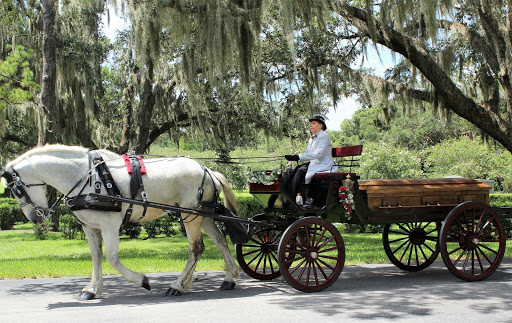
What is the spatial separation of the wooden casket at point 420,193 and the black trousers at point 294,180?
891 mm

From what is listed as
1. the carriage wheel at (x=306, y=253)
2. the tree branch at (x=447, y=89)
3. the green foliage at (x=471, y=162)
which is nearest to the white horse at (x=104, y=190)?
the carriage wheel at (x=306, y=253)

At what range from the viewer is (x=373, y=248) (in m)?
12.6

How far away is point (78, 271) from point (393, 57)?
337 inches

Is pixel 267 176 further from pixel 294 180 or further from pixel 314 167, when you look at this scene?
pixel 314 167

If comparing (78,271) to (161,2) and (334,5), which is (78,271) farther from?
(334,5)

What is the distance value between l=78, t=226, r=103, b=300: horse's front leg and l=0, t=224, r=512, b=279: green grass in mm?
2216

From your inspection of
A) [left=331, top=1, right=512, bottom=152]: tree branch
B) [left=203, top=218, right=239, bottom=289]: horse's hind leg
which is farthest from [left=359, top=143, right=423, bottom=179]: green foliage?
[left=203, top=218, right=239, bottom=289]: horse's hind leg

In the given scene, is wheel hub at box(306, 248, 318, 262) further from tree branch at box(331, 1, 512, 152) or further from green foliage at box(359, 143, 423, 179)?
green foliage at box(359, 143, 423, 179)

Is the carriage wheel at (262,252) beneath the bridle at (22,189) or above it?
beneath

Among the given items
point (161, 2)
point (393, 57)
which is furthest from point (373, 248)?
point (161, 2)

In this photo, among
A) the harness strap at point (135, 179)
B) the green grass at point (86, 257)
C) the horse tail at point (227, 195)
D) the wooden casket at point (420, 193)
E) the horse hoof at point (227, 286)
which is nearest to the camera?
the harness strap at point (135, 179)

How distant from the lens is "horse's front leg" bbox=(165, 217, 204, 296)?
21.4ft

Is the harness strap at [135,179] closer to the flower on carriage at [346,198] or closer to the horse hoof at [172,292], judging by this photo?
the horse hoof at [172,292]

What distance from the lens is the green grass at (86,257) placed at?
8.87 m
